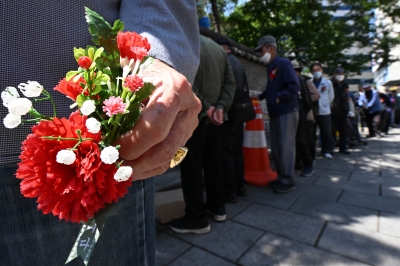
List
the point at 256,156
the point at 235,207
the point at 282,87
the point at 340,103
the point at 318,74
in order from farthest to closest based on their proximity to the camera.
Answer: the point at 340,103 < the point at 318,74 < the point at 256,156 < the point at 282,87 < the point at 235,207

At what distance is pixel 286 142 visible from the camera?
3664 millimetres

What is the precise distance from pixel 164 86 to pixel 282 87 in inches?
132

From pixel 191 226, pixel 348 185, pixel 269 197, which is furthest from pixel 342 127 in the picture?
pixel 191 226

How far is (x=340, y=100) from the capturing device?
20.7 ft

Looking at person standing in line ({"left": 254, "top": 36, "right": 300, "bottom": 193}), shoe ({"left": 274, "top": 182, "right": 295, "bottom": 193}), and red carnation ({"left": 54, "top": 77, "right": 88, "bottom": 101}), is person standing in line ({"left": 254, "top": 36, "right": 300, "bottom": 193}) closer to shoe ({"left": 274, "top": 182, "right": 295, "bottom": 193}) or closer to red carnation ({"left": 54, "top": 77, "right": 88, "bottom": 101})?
shoe ({"left": 274, "top": 182, "right": 295, "bottom": 193})

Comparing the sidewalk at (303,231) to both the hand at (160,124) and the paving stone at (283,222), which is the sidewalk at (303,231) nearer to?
the paving stone at (283,222)

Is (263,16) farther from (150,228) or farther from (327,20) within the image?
(150,228)

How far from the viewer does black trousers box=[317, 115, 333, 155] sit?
579 centimetres

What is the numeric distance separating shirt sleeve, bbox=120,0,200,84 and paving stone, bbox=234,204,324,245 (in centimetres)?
223

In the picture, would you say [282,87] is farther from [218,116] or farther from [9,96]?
[9,96]

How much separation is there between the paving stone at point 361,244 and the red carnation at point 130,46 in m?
2.39

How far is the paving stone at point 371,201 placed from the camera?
3.18m

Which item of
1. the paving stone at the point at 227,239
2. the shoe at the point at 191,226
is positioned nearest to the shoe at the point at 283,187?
the paving stone at the point at 227,239

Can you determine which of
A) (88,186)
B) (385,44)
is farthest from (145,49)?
(385,44)
